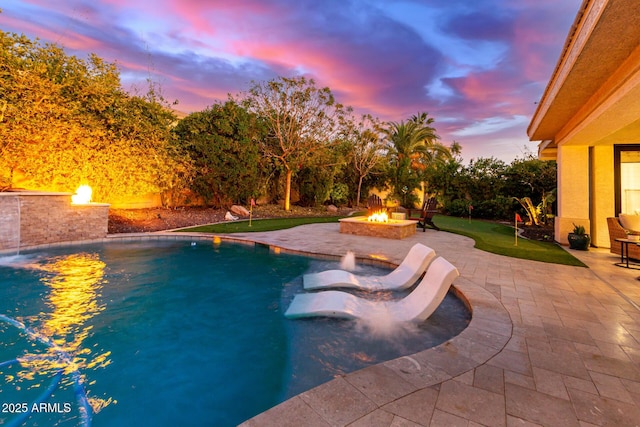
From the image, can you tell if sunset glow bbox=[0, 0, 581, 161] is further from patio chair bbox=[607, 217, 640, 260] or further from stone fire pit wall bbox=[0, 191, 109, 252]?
stone fire pit wall bbox=[0, 191, 109, 252]

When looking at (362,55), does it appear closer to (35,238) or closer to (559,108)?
(559,108)

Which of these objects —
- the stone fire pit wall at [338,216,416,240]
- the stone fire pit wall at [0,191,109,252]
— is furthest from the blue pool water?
the stone fire pit wall at [338,216,416,240]

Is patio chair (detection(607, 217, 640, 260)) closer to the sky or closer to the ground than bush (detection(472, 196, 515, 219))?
closer to the ground

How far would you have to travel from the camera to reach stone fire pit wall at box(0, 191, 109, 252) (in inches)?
288

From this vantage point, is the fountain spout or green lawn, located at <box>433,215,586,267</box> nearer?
the fountain spout

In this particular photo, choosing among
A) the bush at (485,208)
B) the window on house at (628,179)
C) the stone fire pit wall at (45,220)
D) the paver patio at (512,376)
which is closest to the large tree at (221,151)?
the stone fire pit wall at (45,220)

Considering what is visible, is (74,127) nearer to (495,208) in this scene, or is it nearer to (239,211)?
(239,211)

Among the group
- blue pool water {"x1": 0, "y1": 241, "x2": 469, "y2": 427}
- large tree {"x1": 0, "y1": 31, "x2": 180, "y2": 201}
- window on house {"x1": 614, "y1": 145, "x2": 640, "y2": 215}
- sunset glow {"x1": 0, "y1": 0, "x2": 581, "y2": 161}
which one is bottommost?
blue pool water {"x1": 0, "y1": 241, "x2": 469, "y2": 427}

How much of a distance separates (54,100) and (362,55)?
35.9 feet

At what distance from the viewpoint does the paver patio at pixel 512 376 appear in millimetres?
1777

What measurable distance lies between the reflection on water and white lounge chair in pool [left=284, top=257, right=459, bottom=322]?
2237mm

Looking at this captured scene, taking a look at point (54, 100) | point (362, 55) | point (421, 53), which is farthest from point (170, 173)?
point (421, 53)

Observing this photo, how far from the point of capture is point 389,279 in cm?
514

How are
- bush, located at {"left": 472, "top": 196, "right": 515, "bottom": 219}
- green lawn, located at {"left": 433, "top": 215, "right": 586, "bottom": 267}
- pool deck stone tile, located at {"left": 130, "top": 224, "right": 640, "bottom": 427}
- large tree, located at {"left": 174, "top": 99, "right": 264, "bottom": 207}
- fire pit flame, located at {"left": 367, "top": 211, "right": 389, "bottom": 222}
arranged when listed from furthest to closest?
1. bush, located at {"left": 472, "top": 196, "right": 515, "bottom": 219}
2. large tree, located at {"left": 174, "top": 99, "right": 264, "bottom": 207}
3. fire pit flame, located at {"left": 367, "top": 211, "right": 389, "bottom": 222}
4. green lawn, located at {"left": 433, "top": 215, "right": 586, "bottom": 267}
5. pool deck stone tile, located at {"left": 130, "top": 224, "right": 640, "bottom": 427}
